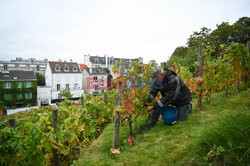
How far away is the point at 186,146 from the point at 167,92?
146 cm

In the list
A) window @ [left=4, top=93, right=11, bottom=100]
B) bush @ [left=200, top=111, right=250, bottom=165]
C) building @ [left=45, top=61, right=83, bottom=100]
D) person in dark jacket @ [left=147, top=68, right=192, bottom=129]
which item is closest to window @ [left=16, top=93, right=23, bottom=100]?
window @ [left=4, top=93, right=11, bottom=100]

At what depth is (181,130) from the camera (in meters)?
3.19

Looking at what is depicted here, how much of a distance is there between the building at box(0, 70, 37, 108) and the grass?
34.3 m

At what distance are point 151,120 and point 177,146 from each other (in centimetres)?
129

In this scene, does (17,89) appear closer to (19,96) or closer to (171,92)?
(19,96)

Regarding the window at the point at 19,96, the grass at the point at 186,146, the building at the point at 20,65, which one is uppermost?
the building at the point at 20,65

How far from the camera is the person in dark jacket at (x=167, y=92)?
341 cm

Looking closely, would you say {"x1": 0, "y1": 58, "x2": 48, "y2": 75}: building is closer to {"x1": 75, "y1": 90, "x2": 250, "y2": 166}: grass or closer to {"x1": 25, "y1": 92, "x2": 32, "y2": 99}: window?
{"x1": 25, "y1": 92, "x2": 32, "y2": 99}: window

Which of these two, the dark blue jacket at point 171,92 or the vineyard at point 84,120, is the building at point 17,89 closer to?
the vineyard at point 84,120

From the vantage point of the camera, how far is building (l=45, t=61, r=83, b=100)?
3259 centimetres

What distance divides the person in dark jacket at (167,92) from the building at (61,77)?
32984mm

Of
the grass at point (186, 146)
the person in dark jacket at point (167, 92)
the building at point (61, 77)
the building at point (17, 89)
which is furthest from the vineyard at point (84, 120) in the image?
the building at point (17, 89)

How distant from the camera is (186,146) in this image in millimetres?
2322

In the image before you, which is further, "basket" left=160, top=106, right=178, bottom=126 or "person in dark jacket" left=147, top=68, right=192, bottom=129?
"basket" left=160, top=106, right=178, bottom=126
